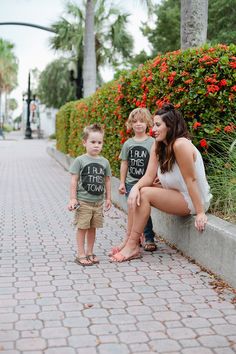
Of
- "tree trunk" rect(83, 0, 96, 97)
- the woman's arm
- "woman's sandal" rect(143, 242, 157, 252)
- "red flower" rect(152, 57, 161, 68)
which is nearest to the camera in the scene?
the woman's arm

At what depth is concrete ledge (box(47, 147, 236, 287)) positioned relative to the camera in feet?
14.2

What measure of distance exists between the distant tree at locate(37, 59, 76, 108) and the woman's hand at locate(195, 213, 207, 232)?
3850 centimetres

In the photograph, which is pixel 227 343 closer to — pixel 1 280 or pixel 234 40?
pixel 1 280

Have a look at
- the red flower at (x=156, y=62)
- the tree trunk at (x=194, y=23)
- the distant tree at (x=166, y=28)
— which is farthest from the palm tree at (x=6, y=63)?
the red flower at (x=156, y=62)

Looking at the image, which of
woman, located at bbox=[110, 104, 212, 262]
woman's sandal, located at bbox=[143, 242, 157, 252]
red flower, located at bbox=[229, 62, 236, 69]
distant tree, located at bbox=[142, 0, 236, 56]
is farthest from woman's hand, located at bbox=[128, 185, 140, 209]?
distant tree, located at bbox=[142, 0, 236, 56]

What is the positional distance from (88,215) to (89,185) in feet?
0.93

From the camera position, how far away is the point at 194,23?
888cm

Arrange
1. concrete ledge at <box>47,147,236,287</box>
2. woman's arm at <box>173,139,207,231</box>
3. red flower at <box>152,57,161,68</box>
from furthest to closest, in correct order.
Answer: red flower at <box>152,57,161,68</box> < woman's arm at <box>173,139,207,231</box> < concrete ledge at <box>47,147,236,287</box>

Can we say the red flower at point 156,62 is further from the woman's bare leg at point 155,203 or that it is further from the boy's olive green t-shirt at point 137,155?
the woman's bare leg at point 155,203

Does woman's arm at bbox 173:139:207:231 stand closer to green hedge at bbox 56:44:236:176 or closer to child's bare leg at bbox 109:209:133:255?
child's bare leg at bbox 109:209:133:255

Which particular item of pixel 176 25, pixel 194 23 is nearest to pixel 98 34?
pixel 176 25

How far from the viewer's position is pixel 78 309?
378cm

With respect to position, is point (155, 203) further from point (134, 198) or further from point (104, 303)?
point (104, 303)

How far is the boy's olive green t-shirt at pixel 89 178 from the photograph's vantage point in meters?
4.91
